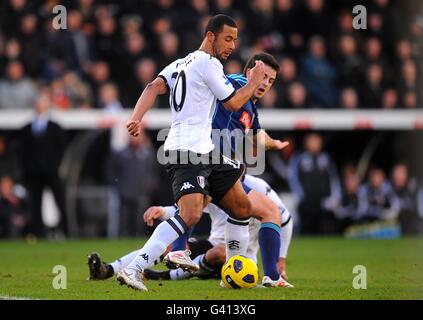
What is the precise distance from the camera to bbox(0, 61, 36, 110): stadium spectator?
18.7m

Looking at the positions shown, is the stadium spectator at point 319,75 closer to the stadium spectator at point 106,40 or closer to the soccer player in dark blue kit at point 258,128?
the stadium spectator at point 106,40

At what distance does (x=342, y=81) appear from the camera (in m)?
20.1

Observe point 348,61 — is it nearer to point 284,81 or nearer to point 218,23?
point 284,81

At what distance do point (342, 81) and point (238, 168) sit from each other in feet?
37.3

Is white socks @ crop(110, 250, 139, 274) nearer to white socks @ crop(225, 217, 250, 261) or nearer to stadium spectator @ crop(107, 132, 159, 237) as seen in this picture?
white socks @ crop(225, 217, 250, 261)

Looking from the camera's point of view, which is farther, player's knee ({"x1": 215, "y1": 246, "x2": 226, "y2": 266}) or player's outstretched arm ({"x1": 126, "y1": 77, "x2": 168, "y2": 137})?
player's knee ({"x1": 215, "y1": 246, "x2": 226, "y2": 266})

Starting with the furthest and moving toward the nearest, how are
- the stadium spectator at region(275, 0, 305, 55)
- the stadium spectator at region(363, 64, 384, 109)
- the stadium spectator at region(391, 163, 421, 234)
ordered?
the stadium spectator at region(275, 0, 305, 55)
the stadium spectator at region(363, 64, 384, 109)
the stadium spectator at region(391, 163, 421, 234)

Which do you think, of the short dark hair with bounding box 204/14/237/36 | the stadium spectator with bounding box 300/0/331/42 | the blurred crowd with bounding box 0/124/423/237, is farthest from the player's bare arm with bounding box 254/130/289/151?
the stadium spectator with bounding box 300/0/331/42

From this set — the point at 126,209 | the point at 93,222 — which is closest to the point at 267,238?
the point at 126,209

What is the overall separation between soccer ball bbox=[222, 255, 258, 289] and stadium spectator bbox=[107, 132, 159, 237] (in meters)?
9.12

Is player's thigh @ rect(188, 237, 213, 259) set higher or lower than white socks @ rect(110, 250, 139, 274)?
higher

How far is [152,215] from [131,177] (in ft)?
29.6

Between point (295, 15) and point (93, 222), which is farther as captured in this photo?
point (295, 15)
